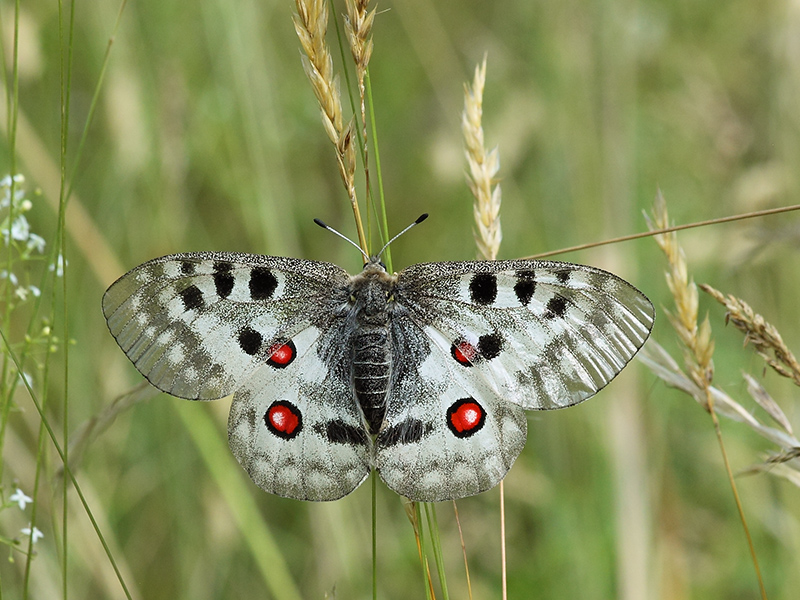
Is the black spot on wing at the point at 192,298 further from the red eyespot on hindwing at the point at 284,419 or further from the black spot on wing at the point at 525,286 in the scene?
the black spot on wing at the point at 525,286

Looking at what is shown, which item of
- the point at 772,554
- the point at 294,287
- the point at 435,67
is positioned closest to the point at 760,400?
the point at 294,287

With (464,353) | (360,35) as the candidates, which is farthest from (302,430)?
(360,35)

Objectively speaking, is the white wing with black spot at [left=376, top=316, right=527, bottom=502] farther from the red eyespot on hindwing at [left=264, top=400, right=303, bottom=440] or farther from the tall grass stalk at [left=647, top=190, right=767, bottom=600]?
the tall grass stalk at [left=647, top=190, right=767, bottom=600]

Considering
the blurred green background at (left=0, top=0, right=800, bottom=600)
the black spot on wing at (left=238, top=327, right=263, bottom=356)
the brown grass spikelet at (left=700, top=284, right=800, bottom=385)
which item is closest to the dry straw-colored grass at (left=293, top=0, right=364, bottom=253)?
the black spot on wing at (left=238, top=327, right=263, bottom=356)

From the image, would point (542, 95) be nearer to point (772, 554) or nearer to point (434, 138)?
point (434, 138)

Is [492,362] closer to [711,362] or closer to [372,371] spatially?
[372,371]
